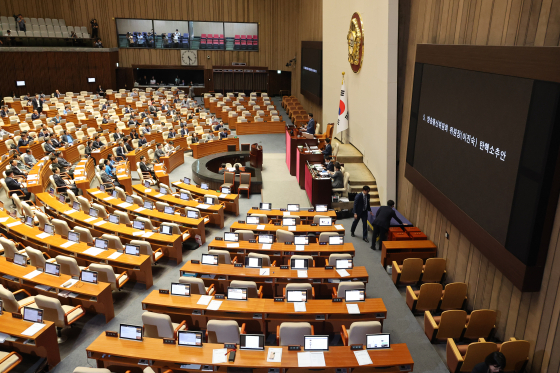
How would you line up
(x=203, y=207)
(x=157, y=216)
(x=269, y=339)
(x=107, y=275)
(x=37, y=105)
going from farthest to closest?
(x=37, y=105), (x=203, y=207), (x=157, y=216), (x=107, y=275), (x=269, y=339)

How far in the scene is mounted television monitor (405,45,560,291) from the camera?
512 centimetres

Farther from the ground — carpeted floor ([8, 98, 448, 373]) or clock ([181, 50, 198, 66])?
clock ([181, 50, 198, 66])

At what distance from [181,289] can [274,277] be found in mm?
1621

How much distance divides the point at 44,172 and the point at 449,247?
40.6ft

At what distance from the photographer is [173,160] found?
16344mm

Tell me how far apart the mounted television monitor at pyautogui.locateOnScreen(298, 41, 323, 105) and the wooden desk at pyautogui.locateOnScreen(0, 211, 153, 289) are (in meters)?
14.8

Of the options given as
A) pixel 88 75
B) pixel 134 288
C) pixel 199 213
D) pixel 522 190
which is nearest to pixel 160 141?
pixel 199 213

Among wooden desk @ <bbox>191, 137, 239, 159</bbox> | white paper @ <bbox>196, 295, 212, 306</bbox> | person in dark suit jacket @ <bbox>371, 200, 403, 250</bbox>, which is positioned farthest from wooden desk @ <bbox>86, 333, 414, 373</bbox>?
wooden desk @ <bbox>191, 137, 239, 159</bbox>

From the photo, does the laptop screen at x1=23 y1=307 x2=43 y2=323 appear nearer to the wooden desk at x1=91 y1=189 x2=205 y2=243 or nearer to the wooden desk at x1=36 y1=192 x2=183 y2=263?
the wooden desk at x1=36 y1=192 x2=183 y2=263

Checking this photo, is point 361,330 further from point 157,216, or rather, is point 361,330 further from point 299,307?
point 157,216

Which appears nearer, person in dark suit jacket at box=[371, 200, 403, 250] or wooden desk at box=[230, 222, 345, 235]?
person in dark suit jacket at box=[371, 200, 403, 250]

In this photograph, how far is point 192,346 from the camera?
541 cm

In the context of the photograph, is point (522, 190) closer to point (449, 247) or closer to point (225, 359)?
point (449, 247)

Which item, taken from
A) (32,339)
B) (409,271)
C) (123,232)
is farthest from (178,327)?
(409,271)
